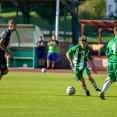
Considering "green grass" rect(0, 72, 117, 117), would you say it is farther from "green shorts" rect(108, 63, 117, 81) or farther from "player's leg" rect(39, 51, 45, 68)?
"player's leg" rect(39, 51, 45, 68)

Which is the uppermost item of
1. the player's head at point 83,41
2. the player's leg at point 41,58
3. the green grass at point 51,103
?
the player's head at point 83,41

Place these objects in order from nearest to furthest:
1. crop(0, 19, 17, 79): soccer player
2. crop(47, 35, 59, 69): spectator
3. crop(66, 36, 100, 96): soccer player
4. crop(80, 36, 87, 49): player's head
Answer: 1. crop(0, 19, 17, 79): soccer player
2. crop(80, 36, 87, 49): player's head
3. crop(66, 36, 100, 96): soccer player
4. crop(47, 35, 59, 69): spectator

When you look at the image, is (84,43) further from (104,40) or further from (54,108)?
(104,40)

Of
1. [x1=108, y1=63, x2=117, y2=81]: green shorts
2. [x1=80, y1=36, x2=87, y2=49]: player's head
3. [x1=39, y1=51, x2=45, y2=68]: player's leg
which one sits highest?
[x1=80, y1=36, x2=87, y2=49]: player's head

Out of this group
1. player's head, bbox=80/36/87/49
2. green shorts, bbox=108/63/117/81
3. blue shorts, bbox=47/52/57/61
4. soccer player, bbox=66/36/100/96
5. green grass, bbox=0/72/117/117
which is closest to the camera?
green grass, bbox=0/72/117/117

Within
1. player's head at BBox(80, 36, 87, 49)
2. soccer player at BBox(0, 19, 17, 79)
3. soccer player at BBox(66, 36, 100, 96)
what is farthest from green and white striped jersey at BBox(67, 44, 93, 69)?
soccer player at BBox(0, 19, 17, 79)

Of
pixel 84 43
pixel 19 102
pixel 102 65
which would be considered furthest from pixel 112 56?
pixel 102 65

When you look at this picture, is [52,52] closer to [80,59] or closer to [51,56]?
[51,56]

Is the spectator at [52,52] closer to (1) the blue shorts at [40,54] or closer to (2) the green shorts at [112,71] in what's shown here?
(1) the blue shorts at [40,54]

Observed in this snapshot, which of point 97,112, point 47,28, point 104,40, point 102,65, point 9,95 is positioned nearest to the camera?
point 97,112

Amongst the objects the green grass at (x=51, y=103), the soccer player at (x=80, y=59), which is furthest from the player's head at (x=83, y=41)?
the green grass at (x=51, y=103)

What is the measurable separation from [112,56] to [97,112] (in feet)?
9.83

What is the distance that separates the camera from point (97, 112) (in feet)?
40.0

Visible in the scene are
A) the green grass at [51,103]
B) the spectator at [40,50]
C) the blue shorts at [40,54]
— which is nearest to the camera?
the green grass at [51,103]
